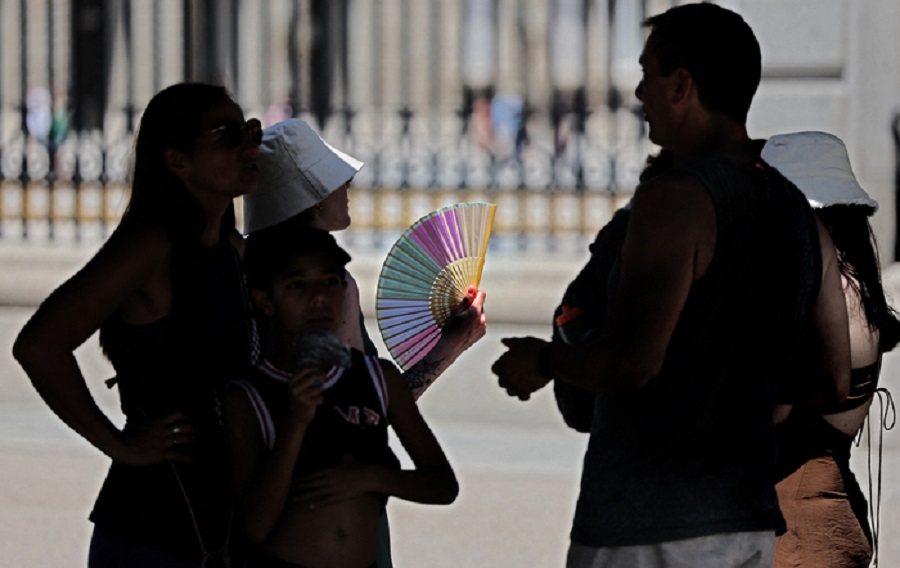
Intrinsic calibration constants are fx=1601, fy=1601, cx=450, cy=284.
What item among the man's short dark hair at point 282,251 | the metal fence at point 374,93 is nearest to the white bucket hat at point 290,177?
the man's short dark hair at point 282,251

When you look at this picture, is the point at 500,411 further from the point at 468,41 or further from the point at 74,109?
the point at 74,109

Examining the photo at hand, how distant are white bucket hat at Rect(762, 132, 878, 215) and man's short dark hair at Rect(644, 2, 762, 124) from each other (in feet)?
2.96

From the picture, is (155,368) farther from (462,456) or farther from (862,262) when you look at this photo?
(462,456)

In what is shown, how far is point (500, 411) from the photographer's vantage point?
27.8 ft

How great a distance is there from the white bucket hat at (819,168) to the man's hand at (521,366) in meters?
1.07

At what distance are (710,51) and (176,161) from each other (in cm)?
112

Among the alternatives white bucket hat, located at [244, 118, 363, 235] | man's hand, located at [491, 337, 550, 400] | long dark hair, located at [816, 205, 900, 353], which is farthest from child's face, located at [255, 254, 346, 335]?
long dark hair, located at [816, 205, 900, 353]

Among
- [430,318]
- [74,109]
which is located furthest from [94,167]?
[430,318]

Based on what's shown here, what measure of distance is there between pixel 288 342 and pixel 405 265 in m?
0.73

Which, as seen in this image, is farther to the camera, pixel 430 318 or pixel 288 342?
pixel 430 318

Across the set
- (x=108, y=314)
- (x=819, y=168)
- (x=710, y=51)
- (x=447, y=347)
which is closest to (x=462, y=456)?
(x=447, y=347)

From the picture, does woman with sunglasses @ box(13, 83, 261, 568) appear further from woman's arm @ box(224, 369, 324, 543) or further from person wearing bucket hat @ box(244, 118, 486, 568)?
person wearing bucket hat @ box(244, 118, 486, 568)

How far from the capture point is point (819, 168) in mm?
3844

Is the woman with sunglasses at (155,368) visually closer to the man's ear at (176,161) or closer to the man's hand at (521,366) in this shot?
the man's ear at (176,161)
